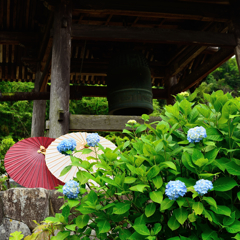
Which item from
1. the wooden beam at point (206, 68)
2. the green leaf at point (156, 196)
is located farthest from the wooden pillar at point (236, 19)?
the green leaf at point (156, 196)

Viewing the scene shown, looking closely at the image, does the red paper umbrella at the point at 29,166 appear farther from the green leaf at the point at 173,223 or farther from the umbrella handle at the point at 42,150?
the green leaf at the point at 173,223

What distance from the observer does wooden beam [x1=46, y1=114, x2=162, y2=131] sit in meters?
3.23

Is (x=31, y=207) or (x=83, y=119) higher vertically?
(x=83, y=119)

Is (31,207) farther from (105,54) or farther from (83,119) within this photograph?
(105,54)

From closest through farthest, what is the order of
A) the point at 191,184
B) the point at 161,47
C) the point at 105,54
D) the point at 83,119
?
1. the point at 191,184
2. the point at 83,119
3. the point at 105,54
4. the point at 161,47

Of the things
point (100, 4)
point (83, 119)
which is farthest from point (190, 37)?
point (83, 119)

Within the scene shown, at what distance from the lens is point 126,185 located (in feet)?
4.04

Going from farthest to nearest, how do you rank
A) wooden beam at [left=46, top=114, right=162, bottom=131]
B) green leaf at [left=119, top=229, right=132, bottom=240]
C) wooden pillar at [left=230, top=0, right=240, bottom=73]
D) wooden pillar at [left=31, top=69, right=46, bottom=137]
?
wooden pillar at [left=31, top=69, right=46, bottom=137]
wooden pillar at [left=230, top=0, right=240, bottom=73]
wooden beam at [left=46, top=114, right=162, bottom=131]
green leaf at [left=119, top=229, right=132, bottom=240]

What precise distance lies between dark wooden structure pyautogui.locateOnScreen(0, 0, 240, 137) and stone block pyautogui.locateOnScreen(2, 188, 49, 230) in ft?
4.20

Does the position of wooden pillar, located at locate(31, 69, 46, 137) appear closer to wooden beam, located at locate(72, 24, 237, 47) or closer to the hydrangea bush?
wooden beam, located at locate(72, 24, 237, 47)

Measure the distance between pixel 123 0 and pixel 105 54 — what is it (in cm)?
161

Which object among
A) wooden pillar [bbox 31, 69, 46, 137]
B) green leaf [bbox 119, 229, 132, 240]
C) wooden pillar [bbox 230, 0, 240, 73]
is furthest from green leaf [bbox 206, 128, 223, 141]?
wooden pillar [bbox 31, 69, 46, 137]

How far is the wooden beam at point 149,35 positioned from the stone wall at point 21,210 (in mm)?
Result: 2296

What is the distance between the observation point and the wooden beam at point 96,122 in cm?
323
